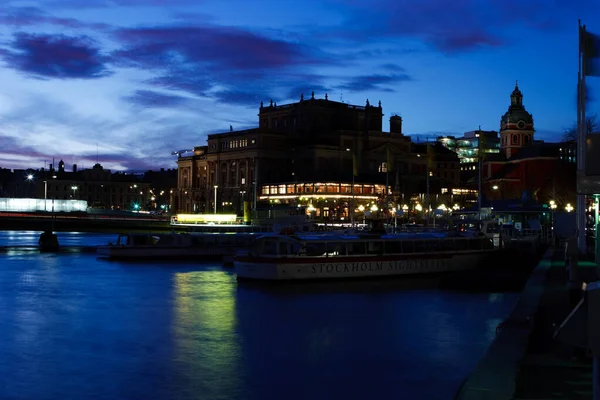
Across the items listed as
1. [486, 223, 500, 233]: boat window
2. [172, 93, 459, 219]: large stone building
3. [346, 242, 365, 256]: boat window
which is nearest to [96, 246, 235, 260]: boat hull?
[486, 223, 500, 233]: boat window

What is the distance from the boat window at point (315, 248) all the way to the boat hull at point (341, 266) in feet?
1.78

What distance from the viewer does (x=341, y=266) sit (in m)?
53.7

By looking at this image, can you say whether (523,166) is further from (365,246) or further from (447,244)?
(365,246)

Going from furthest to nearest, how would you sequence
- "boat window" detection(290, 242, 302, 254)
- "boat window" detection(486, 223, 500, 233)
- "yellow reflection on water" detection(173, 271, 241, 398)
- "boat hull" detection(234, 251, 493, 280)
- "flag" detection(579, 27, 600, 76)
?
1. "boat window" detection(486, 223, 500, 233)
2. "boat window" detection(290, 242, 302, 254)
3. "boat hull" detection(234, 251, 493, 280)
4. "flag" detection(579, 27, 600, 76)
5. "yellow reflection on water" detection(173, 271, 241, 398)

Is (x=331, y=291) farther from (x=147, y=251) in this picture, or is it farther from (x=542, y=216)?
(x=542, y=216)

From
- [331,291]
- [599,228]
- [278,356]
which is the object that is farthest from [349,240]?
[599,228]

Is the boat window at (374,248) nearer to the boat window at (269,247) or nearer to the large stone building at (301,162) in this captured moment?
the boat window at (269,247)

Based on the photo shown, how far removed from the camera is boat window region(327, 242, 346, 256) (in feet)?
177

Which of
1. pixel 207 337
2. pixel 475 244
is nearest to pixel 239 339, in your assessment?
pixel 207 337

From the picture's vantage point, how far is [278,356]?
2772cm

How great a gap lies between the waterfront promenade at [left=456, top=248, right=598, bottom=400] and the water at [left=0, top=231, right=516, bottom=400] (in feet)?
9.41

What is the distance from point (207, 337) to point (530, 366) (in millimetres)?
17112

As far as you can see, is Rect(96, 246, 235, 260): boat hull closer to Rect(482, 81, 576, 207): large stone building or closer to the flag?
the flag

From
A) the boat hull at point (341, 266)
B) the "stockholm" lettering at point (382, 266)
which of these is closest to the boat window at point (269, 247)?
the boat hull at point (341, 266)
